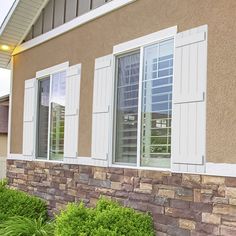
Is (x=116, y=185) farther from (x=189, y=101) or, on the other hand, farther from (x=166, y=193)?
(x=189, y=101)

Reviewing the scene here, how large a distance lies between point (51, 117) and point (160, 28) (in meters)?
3.33

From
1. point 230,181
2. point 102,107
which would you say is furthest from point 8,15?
point 230,181

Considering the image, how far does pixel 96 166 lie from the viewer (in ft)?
21.1

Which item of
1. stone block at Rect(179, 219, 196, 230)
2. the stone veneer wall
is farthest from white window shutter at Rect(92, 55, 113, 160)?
stone block at Rect(179, 219, 196, 230)

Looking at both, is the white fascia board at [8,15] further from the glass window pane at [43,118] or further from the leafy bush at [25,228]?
the leafy bush at [25,228]

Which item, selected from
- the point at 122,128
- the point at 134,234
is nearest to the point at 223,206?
the point at 134,234

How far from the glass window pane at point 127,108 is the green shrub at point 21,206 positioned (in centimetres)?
227

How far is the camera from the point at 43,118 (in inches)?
328

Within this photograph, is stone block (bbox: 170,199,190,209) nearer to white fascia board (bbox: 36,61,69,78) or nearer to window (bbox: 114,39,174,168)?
window (bbox: 114,39,174,168)

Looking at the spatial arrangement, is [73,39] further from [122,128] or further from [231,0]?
[231,0]

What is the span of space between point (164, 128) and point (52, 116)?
3200 millimetres

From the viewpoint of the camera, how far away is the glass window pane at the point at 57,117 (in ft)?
25.0

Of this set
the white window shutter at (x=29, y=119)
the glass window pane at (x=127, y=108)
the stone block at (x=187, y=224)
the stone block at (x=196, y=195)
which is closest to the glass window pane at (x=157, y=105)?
the glass window pane at (x=127, y=108)

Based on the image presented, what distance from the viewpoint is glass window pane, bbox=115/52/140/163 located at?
5.84m
